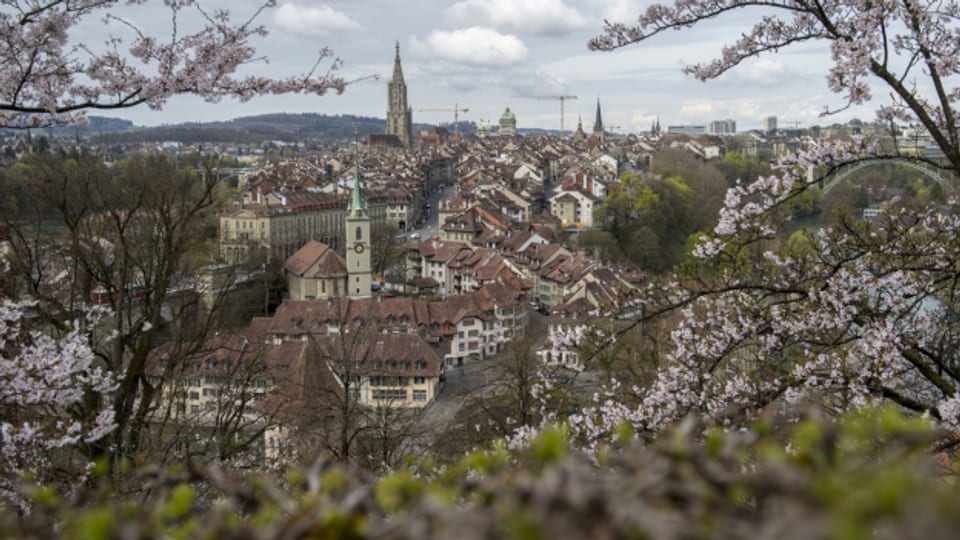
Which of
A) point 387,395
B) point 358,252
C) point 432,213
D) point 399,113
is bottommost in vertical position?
point 387,395

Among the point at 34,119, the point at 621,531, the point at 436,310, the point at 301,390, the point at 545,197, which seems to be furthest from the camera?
the point at 545,197

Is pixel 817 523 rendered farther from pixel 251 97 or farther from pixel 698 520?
pixel 251 97

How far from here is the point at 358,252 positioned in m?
46.8

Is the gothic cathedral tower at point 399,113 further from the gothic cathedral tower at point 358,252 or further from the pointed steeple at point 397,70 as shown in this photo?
the gothic cathedral tower at point 358,252

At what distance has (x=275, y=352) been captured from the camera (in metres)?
21.7

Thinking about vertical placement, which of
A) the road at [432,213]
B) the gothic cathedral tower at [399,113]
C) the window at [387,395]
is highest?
the gothic cathedral tower at [399,113]

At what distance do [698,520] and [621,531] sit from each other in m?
0.14

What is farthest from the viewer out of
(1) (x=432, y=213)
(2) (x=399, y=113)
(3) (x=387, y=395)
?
(2) (x=399, y=113)

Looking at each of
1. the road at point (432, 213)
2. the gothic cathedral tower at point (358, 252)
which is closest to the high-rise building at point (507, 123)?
the road at point (432, 213)

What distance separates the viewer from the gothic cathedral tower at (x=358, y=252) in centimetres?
4647

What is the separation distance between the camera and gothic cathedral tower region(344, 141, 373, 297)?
46469 millimetres

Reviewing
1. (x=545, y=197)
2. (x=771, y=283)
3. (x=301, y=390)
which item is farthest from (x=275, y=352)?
(x=545, y=197)

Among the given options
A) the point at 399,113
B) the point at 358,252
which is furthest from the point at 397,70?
the point at 358,252

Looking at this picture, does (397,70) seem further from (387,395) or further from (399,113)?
(387,395)
